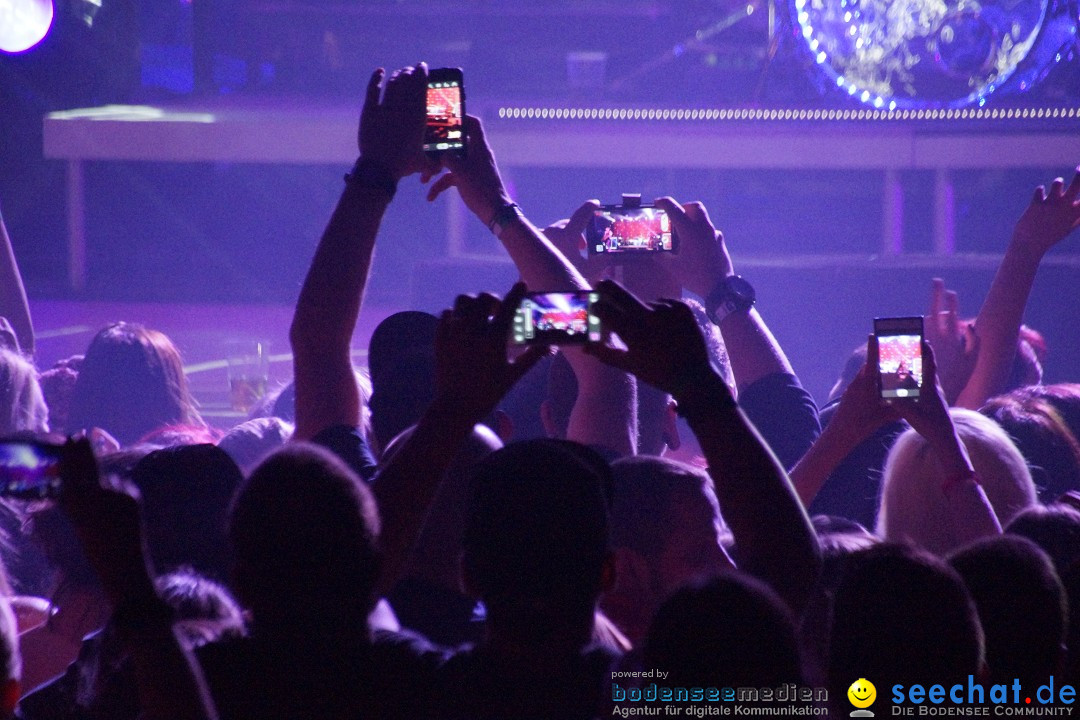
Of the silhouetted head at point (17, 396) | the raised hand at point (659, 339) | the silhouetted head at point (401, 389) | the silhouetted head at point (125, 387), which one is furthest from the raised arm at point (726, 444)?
the silhouetted head at point (125, 387)

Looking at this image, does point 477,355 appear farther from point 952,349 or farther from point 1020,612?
point 952,349

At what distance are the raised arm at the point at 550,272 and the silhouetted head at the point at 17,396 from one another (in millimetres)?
1243

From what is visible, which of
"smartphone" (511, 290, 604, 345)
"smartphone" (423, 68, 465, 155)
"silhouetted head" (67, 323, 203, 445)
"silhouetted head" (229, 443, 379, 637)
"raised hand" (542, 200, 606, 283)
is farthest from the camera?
"silhouetted head" (67, 323, 203, 445)

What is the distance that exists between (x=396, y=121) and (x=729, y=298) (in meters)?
0.89

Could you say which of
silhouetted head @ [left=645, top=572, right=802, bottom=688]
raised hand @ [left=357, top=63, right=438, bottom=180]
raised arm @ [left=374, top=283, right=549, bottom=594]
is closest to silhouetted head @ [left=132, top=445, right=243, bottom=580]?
raised arm @ [left=374, top=283, right=549, bottom=594]

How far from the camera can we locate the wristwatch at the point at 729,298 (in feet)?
7.59

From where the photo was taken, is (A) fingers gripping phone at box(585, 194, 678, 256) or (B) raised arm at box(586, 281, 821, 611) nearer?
(B) raised arm at box(586, 281, 821, 611)

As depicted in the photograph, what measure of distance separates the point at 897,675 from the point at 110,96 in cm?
549

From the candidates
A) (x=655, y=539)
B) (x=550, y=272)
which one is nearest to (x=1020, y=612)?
(x=655, y=539)

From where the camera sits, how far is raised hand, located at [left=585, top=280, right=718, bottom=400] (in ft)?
4.00

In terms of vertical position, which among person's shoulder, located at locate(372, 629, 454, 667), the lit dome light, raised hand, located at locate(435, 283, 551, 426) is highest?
the lit dome light

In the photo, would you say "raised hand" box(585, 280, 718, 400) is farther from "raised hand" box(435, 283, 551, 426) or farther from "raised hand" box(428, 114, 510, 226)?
"raised hand" box(428, 114, 510, 226)

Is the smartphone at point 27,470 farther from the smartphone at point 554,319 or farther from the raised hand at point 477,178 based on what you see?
the raised hand at point 477,178

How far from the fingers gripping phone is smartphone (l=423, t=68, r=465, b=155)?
19.9 inches
